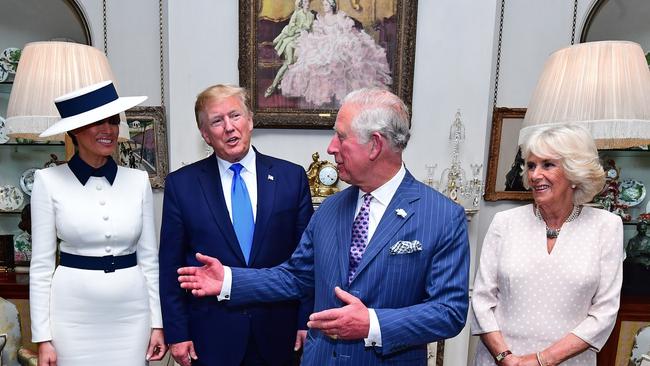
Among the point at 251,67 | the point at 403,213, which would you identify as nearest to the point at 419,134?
the point at 251,67

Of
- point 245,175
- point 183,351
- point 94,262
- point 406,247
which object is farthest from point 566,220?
point 94,262

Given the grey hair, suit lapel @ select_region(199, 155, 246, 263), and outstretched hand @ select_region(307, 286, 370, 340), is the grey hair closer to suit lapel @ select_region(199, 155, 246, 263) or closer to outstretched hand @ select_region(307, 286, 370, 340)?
outstretched hand @ select_region(307, 286, 370, 340)

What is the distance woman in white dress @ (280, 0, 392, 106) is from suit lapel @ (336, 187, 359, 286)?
1495 millimetres

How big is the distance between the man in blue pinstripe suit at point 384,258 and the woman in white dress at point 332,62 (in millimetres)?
1541

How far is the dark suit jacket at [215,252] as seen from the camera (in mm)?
1679

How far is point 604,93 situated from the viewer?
6.35ft

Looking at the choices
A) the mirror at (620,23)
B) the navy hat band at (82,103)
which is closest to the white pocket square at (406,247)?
the navy hat band at (82,103)

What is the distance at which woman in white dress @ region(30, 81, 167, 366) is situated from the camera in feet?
5.35

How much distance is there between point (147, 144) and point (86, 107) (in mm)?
1464

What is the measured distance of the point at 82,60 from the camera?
219 centimetres

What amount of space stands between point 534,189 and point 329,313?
35.1 inches

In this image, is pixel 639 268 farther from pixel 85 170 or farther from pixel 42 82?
pixel 42 82

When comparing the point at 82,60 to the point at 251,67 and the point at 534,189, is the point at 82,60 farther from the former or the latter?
the point at 534,189

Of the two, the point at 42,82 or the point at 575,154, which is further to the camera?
the point at 42,82
